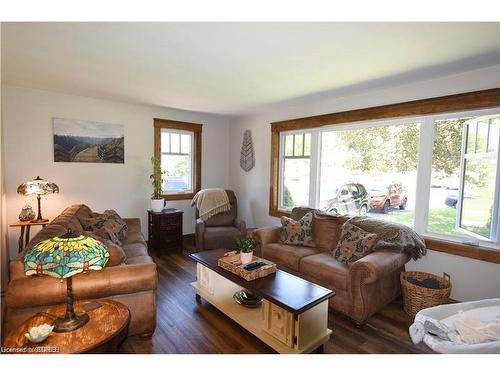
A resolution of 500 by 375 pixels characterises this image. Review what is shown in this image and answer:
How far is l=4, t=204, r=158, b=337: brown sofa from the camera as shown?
6.05 ft

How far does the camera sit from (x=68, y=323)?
1548mm

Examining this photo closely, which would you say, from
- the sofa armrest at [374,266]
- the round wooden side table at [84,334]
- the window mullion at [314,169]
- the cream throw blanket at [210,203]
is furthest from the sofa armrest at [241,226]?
the round wooden side table at [84,334]

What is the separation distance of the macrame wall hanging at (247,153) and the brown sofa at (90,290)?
3.35 m

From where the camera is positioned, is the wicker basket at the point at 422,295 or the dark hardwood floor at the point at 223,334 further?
the wicker basket at the point at 422,295

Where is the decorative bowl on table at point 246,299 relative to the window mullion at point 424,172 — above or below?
below

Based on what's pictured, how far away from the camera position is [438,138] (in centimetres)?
298

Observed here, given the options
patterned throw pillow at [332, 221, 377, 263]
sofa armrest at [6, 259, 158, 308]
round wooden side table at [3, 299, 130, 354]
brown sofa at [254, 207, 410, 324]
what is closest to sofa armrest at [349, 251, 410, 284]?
brown sofa at [254, 207, 410, 324]

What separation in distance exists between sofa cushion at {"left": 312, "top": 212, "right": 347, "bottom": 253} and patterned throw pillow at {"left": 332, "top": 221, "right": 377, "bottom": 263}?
0.28 m

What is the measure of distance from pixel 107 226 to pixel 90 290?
1.32 metres

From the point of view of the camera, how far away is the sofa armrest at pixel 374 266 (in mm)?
2402

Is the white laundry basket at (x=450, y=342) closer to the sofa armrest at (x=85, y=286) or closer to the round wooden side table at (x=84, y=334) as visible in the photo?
the round wooden side table at (x=84, y=334)

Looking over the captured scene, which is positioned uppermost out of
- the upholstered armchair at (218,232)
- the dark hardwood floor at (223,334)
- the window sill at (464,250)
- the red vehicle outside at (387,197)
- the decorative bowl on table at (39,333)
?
the red vehicle outside at (387,197)

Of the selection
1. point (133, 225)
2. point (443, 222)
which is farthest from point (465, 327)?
point (133, 225)

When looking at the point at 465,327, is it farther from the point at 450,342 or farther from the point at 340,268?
the point at 340,268
